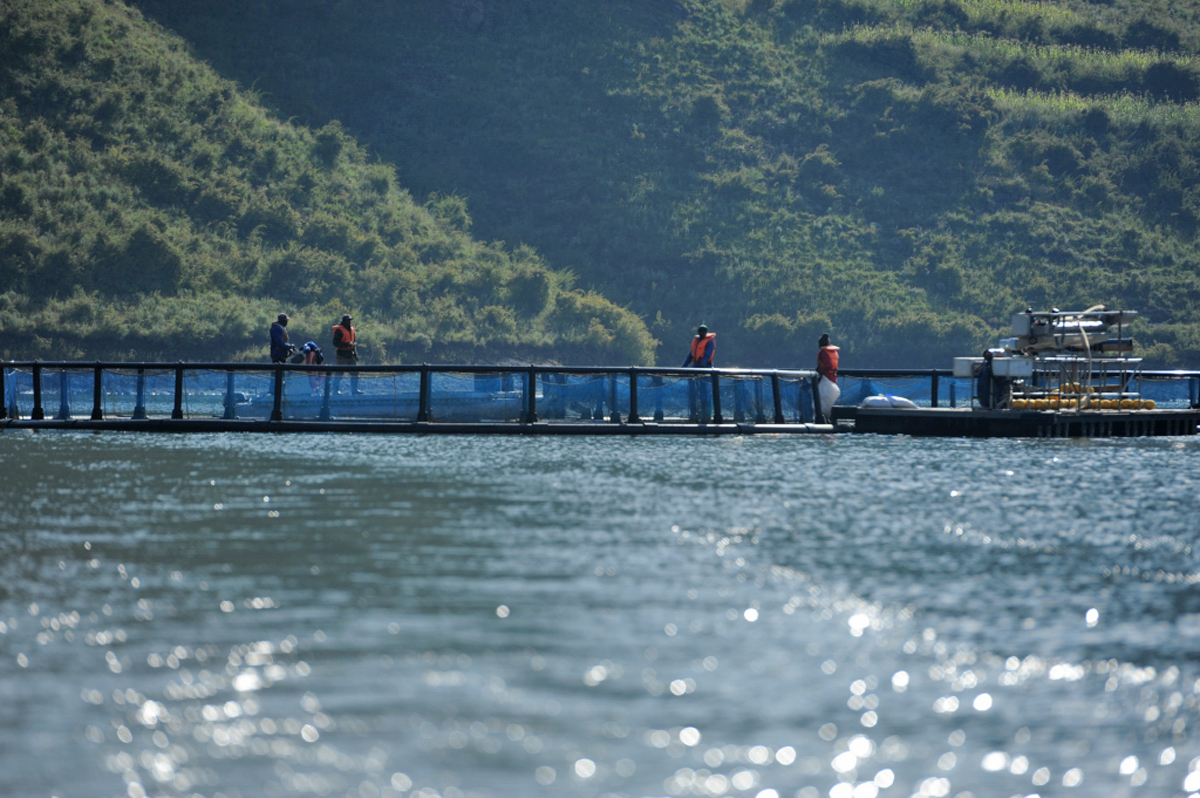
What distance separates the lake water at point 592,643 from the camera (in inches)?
242

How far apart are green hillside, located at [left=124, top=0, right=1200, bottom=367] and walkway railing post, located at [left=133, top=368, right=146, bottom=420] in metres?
61.6

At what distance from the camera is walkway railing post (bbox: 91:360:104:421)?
92.5 feet

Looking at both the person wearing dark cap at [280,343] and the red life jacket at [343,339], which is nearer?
the person wearing dark cap at [280,343]

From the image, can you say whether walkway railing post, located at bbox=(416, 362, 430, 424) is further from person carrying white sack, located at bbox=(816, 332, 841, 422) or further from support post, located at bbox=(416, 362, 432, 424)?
person carrying white sack, located at bbox=(816, 332, 841, 422)

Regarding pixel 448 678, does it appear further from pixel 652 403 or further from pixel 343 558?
pixel 652 403

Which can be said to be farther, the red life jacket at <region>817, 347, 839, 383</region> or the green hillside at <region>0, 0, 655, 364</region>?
the green hillside at <region>0, 0, 655, 364</region>

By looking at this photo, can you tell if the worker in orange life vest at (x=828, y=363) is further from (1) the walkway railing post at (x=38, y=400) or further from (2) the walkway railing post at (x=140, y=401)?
(1) the walkway railing post at (x=38, y=400)

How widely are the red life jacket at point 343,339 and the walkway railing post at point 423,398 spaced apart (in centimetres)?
353

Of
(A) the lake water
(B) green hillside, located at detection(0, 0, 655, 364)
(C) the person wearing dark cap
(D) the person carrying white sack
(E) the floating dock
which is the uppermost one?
(B) green hillside, located at detection(0, 0, 655, 364)

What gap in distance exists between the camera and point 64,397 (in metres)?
28.5

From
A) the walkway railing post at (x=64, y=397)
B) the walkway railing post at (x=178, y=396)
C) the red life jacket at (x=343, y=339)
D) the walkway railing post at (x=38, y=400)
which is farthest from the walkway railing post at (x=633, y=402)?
the walkway railing post at (x=38, y=400)

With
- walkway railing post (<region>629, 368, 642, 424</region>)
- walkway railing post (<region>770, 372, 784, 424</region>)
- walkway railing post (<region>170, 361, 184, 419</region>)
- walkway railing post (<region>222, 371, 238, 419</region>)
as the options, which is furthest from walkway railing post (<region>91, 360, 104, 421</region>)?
walkway railing post (<region>770, 372, 784, 424</region>)

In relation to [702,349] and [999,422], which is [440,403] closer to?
[702,349]

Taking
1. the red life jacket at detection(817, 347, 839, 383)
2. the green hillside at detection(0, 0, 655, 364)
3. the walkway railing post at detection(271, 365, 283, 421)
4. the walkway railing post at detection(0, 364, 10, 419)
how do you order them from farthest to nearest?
the green hillside at detection(0, 0, 655, 364) → the red life jacket at detection(817, 347, 839, 383) → the walkway railing post at detection(0, 364, 10, 419) → the walkway railing post at detection(271, 365, 283, 421)
